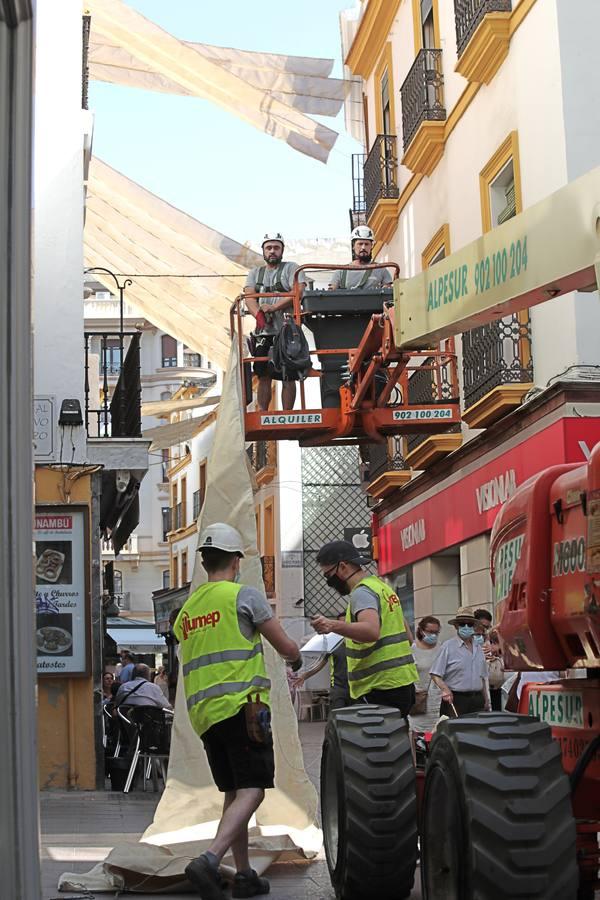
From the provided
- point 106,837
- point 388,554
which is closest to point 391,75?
point 388,554

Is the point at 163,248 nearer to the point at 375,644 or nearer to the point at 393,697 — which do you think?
the point at 375,644

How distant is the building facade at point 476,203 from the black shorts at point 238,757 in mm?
7304

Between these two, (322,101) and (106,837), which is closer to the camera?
(106,837)

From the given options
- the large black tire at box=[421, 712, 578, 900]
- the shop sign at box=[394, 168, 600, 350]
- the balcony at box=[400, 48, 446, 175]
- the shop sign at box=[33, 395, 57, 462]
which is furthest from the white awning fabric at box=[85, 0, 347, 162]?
the large black tire at box=[421, 712, 578, 900]

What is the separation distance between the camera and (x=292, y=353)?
13586 mm

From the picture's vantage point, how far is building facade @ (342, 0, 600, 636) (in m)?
13.7

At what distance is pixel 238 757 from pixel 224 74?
1291cm

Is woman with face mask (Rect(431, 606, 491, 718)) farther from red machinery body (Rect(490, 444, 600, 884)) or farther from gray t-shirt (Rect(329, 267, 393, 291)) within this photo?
red machinery body (Rect(490, 444, 600, 884))

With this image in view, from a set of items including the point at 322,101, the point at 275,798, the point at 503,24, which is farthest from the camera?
the point at 322,101

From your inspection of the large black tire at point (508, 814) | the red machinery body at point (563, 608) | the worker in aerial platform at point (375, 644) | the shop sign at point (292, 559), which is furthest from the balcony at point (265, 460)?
the large black tire at point (508, 814)

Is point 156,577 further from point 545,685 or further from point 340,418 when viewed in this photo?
point 545,685

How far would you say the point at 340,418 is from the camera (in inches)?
550

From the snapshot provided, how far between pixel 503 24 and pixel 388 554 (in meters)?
10.5

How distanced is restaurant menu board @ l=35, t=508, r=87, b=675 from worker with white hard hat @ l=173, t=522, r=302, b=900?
23.7 ft
